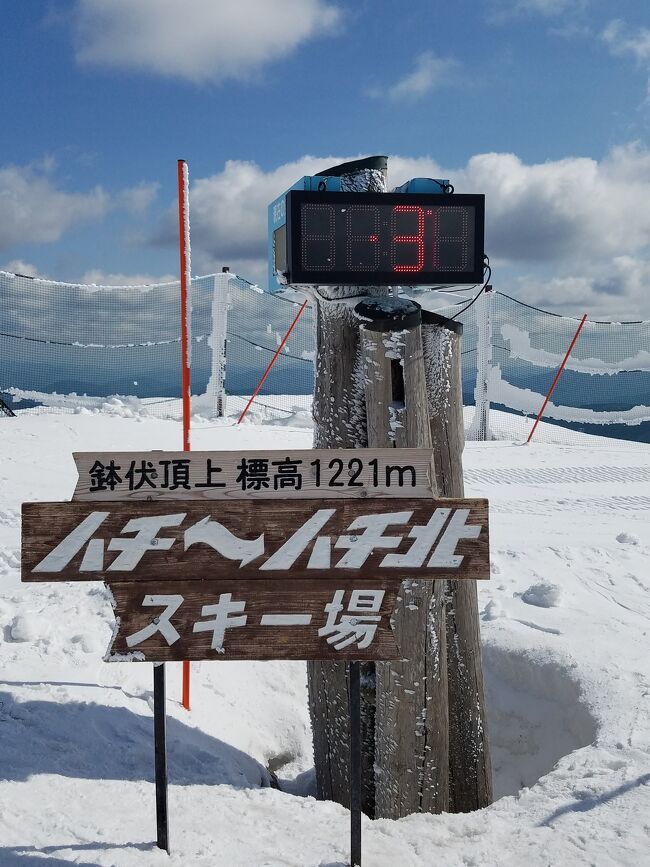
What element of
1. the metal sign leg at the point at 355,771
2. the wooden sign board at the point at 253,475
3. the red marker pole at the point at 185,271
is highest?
the red marker pole at the point at 185,271

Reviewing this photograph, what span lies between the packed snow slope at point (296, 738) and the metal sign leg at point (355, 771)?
9 cm

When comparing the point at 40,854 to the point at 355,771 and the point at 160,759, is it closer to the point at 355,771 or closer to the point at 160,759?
the point at 160,759

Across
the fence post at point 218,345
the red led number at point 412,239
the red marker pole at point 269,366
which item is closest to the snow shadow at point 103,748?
the red led number at point 412,239

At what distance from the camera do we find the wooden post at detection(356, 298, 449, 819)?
3.18 m

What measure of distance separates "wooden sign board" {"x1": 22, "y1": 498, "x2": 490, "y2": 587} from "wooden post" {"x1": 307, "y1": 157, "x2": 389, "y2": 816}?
0.95 meters

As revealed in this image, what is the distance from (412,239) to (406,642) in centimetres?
176

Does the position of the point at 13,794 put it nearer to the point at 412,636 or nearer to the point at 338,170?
the point at 412,636

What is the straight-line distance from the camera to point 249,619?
255 centimetres

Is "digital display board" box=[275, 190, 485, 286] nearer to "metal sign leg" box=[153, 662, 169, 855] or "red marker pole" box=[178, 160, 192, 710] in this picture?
"red marker pole" box=[178, 160, 192, 710]

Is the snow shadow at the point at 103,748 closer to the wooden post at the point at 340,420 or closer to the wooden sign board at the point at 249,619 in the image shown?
A: the wooden post at the point at 340,420

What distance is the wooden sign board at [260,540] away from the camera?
250 centimetres

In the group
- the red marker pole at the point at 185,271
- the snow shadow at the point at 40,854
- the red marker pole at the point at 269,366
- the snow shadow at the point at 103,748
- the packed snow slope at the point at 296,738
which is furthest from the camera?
the red marker pole at the point at 269,366

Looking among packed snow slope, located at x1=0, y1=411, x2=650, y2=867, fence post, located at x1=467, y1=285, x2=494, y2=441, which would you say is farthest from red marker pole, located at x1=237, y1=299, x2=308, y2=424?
packed snow slope, located at x1=0, y1=411, x2=650, y2=867

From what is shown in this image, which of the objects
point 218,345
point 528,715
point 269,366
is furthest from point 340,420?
point 218,345
